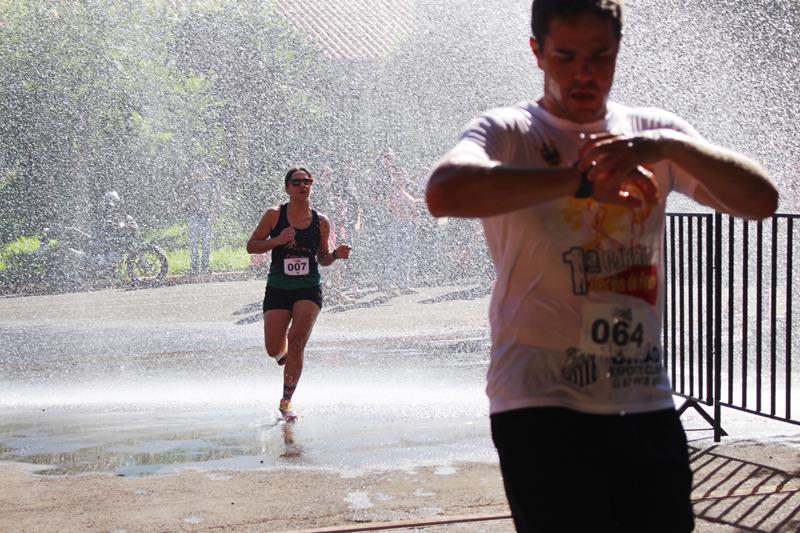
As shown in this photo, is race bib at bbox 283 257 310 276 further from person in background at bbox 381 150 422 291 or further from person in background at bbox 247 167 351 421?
person in background at bbox 381 150 422 291

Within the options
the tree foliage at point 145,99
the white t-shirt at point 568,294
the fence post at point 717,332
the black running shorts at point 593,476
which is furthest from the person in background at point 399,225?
the black running shorts at point 593,476

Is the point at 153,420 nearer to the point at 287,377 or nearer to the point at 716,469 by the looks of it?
the point at 287,377

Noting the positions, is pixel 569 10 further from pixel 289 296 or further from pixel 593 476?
pixel 289 296

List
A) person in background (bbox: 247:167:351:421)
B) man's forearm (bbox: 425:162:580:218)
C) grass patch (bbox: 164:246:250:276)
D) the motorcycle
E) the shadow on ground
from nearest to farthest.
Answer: man's forearm (bbox: 425:162:580:218) → the shadow on ground → person in background (bbox: 247:167:351:421) → the motorcycle → grass patch (bbox: 164:246:250:276)

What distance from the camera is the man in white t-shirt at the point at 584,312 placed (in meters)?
2.47

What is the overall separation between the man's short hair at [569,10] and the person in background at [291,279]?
18.0 ft

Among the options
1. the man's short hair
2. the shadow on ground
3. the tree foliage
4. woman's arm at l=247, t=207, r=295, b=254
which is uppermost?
the tree foliage

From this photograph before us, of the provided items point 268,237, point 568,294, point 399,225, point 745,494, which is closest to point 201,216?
point 399,225

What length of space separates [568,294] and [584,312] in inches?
1.8

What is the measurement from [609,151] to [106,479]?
4.45 meters

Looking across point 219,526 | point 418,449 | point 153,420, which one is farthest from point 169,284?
point 219,526

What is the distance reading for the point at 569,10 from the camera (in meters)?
2.47

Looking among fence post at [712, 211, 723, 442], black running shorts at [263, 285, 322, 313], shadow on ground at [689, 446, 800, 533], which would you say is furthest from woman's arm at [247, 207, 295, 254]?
shadow on ground at [689, 446, 800, 533]

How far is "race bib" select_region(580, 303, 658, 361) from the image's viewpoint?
249cm
